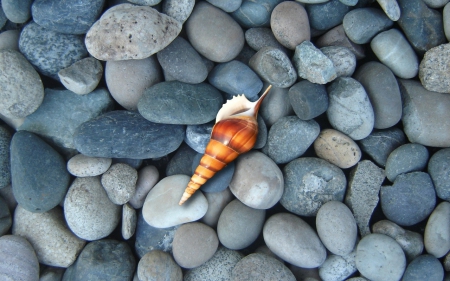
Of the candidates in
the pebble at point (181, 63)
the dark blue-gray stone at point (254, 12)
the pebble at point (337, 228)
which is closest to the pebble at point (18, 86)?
the pebble at point (181, 63)

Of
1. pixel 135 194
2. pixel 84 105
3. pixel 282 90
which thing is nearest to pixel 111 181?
pixel 135 194

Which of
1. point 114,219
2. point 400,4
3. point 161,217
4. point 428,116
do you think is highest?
point 400,4

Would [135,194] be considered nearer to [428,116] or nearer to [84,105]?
[84,105]

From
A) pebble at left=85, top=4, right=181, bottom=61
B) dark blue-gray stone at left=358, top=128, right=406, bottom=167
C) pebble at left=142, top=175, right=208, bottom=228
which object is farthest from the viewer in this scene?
dark blue-gray stone at left=358, top=128, right=406, bottom=167

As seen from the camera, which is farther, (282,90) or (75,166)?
(282,90)

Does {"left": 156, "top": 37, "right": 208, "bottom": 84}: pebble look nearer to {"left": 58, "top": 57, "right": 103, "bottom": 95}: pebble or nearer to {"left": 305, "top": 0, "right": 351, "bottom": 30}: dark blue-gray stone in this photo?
{"left": 58, "top": 57, "right": 103, "bottom": 95}: pebble

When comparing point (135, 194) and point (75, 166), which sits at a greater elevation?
point (75, 166)

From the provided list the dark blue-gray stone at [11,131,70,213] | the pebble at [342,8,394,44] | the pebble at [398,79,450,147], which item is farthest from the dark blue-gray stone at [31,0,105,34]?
the pebble at [398,79,450,147]
